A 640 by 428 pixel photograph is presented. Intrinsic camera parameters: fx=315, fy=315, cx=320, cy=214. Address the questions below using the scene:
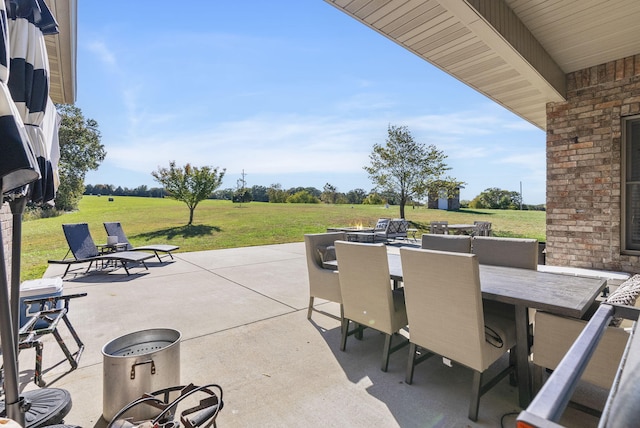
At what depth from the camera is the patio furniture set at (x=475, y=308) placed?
193 cm

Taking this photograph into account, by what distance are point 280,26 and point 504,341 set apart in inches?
241

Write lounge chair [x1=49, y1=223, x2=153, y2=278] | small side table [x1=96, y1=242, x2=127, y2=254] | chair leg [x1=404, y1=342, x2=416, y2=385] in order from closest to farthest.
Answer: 1. chair leg [x1=404, y1=342, x2=416, y2=385]
2. lounge chair [x1=49, y1=223, x2=153, y2=278]
3. small side table [x1=96, y1=242, x2=127, y2=254]

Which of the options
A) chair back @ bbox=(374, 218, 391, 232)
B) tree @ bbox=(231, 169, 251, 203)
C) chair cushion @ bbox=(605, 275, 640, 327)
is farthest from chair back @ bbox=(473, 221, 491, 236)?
tree @ bbox=(231, 169, 251, 203)

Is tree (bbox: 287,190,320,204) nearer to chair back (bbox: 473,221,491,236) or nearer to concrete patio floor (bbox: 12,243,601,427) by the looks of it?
chair back (bbox: 473,221,491,236)

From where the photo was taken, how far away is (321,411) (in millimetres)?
2070

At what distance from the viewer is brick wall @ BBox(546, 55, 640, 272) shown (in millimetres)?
3986

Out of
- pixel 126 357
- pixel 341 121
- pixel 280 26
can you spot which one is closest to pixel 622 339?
pixel 126 357

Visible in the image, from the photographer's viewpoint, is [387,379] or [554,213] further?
[554,213]

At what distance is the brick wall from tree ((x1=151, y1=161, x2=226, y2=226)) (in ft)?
43.8

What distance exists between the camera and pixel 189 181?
48.4 feet

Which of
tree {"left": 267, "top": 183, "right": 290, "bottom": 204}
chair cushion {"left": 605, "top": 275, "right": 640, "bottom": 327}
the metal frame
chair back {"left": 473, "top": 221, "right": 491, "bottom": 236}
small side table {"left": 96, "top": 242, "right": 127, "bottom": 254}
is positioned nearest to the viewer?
A: the metal frame

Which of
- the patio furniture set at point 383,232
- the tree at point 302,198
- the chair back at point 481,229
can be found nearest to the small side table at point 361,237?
the patio furniture set at point 383,232

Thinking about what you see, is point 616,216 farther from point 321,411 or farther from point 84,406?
point 84,406

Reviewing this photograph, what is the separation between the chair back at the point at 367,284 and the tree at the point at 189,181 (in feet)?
43.7
